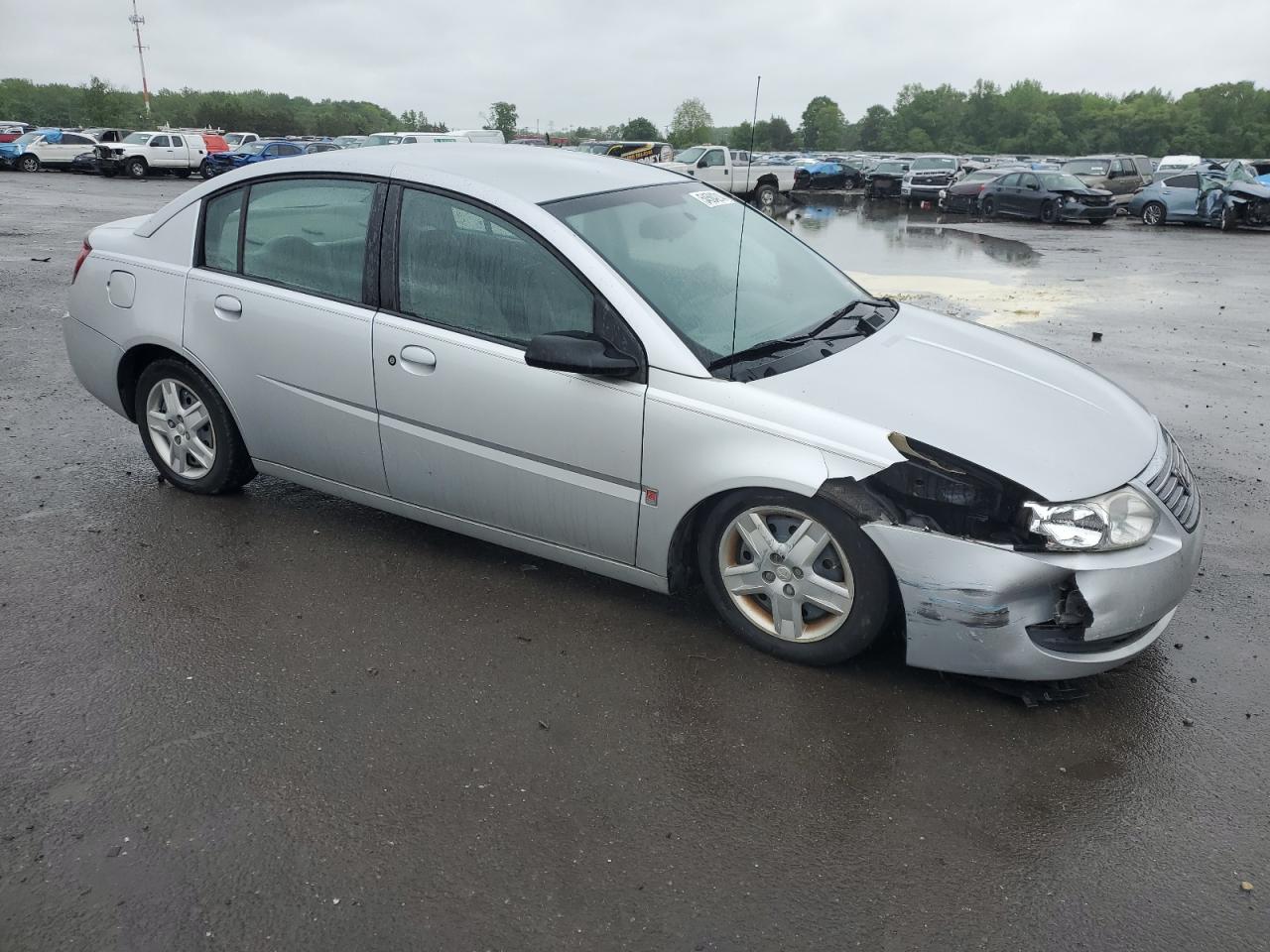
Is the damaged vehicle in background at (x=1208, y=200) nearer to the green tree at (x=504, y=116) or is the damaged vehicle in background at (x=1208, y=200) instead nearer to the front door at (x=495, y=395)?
the front door at (x=495, y=395)

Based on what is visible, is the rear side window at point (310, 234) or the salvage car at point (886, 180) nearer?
the rear side window at point (310, 234)

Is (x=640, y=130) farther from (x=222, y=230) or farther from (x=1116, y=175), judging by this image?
(x=222, y=230)


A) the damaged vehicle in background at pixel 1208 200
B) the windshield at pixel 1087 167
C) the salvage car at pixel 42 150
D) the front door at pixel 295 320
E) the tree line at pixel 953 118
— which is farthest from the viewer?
the tree line at pixel 953 118

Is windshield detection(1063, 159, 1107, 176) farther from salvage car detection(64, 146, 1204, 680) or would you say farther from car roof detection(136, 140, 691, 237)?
car roof detection(136, 140, 691, 237)

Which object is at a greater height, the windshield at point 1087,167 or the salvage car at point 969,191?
the windshield at point 1087,167

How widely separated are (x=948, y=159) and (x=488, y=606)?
35.1m

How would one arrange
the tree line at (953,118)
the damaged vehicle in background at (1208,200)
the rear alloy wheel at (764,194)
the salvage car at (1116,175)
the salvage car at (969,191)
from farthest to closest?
the tree line at (953,118)
the salvage car at (1116,175)
the rear alloy wheel at (764,194)
the salvage car at (969,191)
the damaged vehicle in background at (1208,200)

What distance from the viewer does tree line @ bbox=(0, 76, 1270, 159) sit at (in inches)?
4628

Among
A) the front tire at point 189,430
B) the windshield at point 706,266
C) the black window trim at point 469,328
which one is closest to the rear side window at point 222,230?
the front tire at point 189,430

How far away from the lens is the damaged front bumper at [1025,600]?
3258mm

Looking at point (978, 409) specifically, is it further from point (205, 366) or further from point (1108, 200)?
point (1108, 200)

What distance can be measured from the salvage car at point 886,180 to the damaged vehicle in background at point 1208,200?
30.5 ft

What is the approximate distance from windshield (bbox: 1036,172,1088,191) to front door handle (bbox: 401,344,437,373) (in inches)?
1005

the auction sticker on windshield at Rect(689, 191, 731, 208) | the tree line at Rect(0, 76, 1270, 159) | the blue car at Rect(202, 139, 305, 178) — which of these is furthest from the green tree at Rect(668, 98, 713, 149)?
the auction sticker on windshield at Rect(689, 191, 731, 208)
